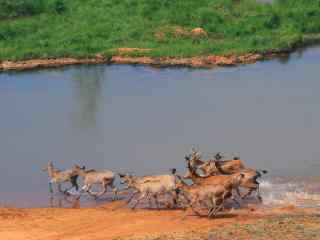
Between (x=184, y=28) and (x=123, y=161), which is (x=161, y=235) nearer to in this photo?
(x=123, y=161)

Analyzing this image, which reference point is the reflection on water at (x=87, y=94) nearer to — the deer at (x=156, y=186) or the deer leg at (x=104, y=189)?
the deer leg at (x=104, y=189)

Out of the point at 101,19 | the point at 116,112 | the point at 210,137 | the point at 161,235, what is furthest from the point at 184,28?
the point at 161,235

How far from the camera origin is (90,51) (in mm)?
37906

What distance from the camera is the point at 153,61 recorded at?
1421 inches

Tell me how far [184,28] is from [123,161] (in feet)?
51.4

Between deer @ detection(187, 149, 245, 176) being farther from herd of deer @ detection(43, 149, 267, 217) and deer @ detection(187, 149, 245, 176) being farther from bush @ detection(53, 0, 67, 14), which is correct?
bush @ detection(53, 0, 67, 14)

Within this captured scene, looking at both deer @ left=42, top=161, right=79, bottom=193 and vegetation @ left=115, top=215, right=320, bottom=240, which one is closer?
vegetation @ left=115, top=215, right=320, bottom=240

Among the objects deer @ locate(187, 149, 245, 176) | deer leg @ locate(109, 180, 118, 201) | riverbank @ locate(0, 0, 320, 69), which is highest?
riverbank @ locate(0, 0, 320, 69)

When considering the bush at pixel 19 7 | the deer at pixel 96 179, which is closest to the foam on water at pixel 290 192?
the deer at pixel 96 179

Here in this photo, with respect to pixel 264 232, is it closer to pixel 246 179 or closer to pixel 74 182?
pixel 246 179

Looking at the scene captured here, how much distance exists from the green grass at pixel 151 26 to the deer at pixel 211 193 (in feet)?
52.7

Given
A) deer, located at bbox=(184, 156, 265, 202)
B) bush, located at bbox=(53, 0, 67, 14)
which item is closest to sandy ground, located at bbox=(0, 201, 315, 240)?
deer, located at bbox=(184, 156, 265, 202)

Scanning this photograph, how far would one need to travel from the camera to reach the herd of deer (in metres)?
20.4

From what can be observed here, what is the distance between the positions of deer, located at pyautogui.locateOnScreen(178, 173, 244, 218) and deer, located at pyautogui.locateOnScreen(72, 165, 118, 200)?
2.61m
